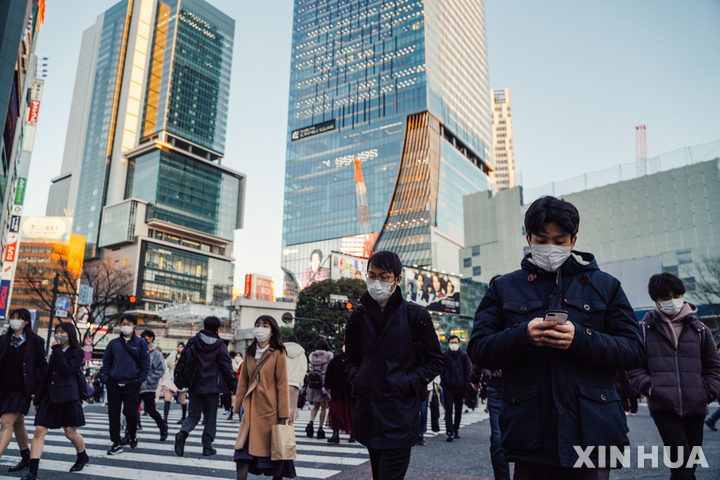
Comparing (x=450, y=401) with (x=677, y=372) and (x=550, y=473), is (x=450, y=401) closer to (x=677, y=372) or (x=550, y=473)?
(x=677, y=372)

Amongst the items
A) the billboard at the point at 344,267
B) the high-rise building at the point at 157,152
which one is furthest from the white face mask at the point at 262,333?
the high-rise building at the point at 157,152

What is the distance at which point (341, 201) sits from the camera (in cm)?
9625

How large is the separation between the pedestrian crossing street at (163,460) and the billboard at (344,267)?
119ft

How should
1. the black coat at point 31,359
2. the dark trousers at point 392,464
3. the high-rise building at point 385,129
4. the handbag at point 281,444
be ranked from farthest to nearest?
1. the high-rise building at point 385,129
2. the black coat at point 31,359
3. the handbag at point 281,444
4. the dark trousers at point 392,464

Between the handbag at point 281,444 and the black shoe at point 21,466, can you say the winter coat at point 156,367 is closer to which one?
the black shoe at point 21,466

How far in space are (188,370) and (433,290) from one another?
42855mm

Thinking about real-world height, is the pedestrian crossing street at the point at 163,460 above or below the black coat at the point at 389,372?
below

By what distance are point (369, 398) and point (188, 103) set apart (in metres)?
126

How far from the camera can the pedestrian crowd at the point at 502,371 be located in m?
2.01

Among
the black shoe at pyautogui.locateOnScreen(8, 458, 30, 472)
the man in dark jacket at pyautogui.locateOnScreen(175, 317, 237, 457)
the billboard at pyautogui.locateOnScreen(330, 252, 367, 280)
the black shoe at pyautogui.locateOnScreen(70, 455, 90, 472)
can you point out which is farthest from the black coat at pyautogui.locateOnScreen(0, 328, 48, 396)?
the billboard at pyautogui.locateOnScreen(330, 252, 367, 280)

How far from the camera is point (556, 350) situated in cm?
204

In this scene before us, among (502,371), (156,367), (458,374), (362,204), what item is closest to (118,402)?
(156,367)

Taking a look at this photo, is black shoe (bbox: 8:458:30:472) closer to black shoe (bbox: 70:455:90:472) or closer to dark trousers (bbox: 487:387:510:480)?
black shoe (bbox: 70:455:90:472)

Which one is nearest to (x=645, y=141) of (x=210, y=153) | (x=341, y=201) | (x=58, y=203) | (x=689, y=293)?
(x=341, y=201)
